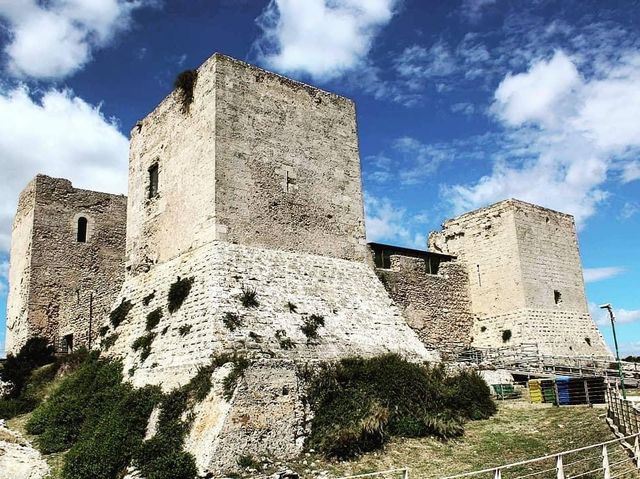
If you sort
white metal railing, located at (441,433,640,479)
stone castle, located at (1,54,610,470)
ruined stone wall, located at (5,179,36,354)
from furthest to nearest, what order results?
ruined stone wall, located at (5,179,36,354)
stone castle, located at (1,54,610,470)
white metal railing, located at (441,433,640,479)

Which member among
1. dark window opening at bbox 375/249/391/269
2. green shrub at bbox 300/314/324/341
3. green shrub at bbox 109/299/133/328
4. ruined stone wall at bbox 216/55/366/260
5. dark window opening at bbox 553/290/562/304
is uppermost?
ruined stone wall at bbox 216/55/366/260

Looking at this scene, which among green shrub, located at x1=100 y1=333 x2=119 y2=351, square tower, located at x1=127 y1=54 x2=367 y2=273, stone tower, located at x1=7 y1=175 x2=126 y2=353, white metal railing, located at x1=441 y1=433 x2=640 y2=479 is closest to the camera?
white metal railing, located at x1=441 y1=433 x2=640 y2=479

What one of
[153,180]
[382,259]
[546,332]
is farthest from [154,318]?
[546,332]

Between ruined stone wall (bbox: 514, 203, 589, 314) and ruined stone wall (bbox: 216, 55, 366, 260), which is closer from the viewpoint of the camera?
ruined stone wall (bbox: 216, 55, 366, 260)

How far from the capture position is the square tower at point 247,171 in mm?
17561

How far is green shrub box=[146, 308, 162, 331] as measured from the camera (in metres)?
17.1

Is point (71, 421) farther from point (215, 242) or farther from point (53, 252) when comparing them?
point (53, 252)

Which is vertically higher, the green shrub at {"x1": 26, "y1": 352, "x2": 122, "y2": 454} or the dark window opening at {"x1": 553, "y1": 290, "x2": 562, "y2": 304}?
the dark window opening at {"x1": 553, "y1": 290, "x2": 562, "y2": 304}

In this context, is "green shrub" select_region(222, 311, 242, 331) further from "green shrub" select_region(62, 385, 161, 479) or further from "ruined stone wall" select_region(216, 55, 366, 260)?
"ruined stone wall" select_region(216, 55, 366, 260)

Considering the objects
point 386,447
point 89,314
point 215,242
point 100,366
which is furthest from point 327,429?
point 89,314

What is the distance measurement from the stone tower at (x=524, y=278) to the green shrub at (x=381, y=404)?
8621mm

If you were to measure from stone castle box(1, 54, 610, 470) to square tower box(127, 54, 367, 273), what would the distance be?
0.20 ft

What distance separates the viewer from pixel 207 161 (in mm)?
17609

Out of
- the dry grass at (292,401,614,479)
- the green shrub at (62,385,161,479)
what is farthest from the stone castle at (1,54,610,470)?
the dry grass at (292,401,614,479)
